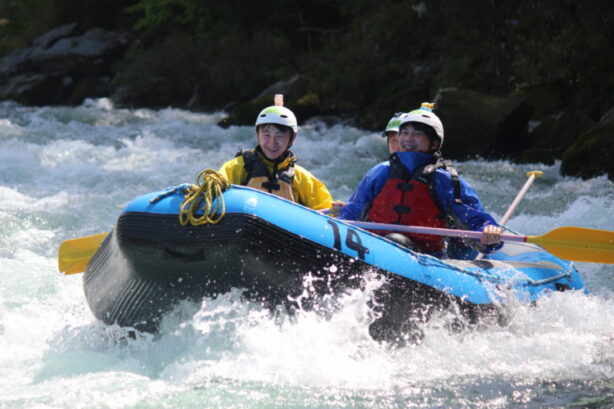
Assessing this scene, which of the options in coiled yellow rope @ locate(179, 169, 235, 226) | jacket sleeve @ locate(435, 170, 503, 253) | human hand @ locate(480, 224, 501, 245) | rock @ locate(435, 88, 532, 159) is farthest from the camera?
rock @ locate(435, 88, 532, 159)

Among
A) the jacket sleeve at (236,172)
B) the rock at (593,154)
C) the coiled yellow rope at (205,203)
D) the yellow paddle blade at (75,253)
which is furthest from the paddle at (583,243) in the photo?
the rock at (593,154)

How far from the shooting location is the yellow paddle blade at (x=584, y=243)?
5297 millimetres

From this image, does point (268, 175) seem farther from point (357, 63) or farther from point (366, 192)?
point (357, 63)

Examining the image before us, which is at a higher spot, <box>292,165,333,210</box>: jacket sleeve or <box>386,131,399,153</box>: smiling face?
<box>386,131,399,153</box>: smiling face

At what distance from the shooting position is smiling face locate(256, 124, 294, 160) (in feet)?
18.3

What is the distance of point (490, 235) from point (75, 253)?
8.39ft

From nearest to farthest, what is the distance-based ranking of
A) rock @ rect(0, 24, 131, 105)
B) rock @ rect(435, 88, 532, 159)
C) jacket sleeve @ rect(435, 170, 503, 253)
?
jacket sleeve @ rect(435, 170, 503, 253)
rock @ rect(435, 88, 532, 159)
rock @ rect(0, 24, 131, 105)

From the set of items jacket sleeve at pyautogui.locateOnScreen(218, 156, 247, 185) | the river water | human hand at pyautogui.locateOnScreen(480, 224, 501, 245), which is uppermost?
jacket sleeve at pyautogui.locateOnScreen(218, 156, 247, 185)

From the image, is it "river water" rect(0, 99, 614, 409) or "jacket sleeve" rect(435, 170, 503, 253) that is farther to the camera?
"jacket sleeve" rect(435, 170, 503, 253)

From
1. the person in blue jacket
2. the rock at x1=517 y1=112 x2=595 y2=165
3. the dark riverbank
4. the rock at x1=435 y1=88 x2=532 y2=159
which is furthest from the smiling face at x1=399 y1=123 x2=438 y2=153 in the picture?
the rock at x1=435 y1=88 x2=532 y2=159

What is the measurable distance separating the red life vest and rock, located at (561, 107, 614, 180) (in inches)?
187

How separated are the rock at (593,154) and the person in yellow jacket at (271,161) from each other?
4854mm

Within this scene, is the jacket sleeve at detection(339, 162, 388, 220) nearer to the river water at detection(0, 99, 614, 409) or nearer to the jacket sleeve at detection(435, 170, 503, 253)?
the jacket sleeve at detection(435, 170, 503, 253)

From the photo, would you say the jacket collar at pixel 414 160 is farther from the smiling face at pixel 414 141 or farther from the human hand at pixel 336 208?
the human hand at pixel 336 208
